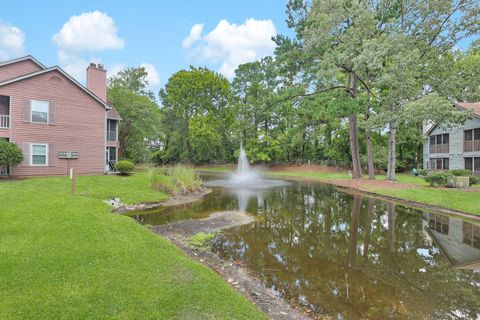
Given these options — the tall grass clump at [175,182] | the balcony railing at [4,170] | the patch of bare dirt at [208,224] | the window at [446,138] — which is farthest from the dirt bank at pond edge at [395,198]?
the balcony railing at [4,170]

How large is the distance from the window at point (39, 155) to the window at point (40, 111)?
1569mm

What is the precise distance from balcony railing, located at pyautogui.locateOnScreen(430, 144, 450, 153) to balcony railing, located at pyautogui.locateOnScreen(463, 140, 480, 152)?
6.59 feet

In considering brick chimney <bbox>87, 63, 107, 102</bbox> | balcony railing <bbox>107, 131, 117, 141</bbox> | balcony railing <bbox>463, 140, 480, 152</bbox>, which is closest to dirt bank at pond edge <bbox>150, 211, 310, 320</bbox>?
brick chimney <bbox>87, 63, 107, 102</bbox>

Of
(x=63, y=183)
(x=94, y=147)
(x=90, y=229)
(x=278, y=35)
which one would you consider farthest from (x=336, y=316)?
(x=278, y=35)

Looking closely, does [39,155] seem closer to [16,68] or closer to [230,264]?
[16,68]

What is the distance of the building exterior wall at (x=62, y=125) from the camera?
15883mm

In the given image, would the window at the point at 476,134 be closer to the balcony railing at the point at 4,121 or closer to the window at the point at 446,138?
the window at the point at 446,138

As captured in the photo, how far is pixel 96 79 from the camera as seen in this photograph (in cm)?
2047

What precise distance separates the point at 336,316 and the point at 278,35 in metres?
22.0

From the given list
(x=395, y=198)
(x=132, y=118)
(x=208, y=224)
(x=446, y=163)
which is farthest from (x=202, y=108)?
(x=208, y=224)

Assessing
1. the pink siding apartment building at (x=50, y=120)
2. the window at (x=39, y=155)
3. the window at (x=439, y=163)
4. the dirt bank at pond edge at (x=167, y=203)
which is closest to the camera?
the dirt bank at pond edge at (x=167, y=203)

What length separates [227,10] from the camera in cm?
1842

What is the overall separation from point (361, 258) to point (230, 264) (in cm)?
303

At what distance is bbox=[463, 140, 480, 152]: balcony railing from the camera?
2336cm
